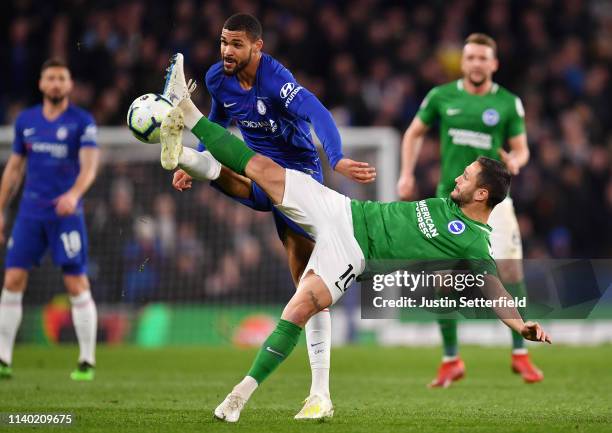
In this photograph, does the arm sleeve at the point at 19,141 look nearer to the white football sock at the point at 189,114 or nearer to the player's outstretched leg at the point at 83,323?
the player's outstretched leg at the point at 83,323

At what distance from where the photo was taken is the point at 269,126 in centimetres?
712

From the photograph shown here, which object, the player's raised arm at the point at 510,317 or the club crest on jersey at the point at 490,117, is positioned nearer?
the player's raised arm at the point at 510,317

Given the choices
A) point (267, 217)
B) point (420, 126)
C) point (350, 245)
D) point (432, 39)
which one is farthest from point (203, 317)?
point (350, 245)

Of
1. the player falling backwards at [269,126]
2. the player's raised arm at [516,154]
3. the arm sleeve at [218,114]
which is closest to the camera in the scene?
the player falling backwards at [269,126]

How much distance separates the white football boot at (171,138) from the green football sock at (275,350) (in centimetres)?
112

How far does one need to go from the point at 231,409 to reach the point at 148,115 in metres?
1.75

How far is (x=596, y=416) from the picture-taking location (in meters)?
6.52

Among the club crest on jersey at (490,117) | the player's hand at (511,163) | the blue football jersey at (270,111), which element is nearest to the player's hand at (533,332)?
the blue football jersey at (270,111)

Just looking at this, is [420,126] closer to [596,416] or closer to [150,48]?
[596,416]

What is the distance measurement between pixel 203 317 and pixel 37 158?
17.8ft

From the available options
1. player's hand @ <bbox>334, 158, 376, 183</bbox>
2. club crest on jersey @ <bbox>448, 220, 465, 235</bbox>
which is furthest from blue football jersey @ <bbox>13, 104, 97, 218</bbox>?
club crest on jersey @ <bbox>448, 220, 465, 235</bbox>

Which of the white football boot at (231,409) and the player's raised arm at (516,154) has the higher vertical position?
the player's raised arm at (516,154)

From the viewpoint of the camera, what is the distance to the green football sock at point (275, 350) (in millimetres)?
6070

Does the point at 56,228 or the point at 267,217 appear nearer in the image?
the point at 56,228
